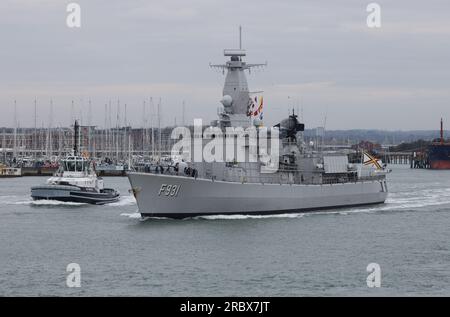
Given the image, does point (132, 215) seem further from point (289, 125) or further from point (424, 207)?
point (424, 207)

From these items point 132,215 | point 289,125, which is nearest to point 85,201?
point 132,215

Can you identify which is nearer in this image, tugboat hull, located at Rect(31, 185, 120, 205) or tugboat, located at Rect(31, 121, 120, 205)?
tugboat hull, located at Rect(31, 185, 120, 205)

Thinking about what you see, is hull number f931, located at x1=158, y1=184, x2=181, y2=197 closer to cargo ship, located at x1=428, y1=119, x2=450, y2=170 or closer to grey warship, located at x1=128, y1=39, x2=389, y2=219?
grey warship, located at x1=128, y1=39, x2=389, y2=219

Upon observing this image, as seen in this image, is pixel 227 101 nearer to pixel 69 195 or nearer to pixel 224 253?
pixel 69 195

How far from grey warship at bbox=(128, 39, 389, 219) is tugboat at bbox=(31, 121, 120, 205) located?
11.5m

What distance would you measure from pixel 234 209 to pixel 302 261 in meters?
13.6

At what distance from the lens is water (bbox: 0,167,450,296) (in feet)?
81.5

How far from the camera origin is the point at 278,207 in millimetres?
45875

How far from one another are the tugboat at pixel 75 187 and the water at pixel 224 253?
20.8ft

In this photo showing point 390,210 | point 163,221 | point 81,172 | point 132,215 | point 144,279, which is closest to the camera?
point 144,279

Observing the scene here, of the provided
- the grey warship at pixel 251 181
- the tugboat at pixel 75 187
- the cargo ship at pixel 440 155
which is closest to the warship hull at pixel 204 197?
the grey warship at pixel 251 181

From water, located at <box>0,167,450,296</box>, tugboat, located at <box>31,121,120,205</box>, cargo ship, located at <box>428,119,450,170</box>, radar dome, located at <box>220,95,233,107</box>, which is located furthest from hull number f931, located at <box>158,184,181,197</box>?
cargo ship, located at <box>428,119,450,170</box>
